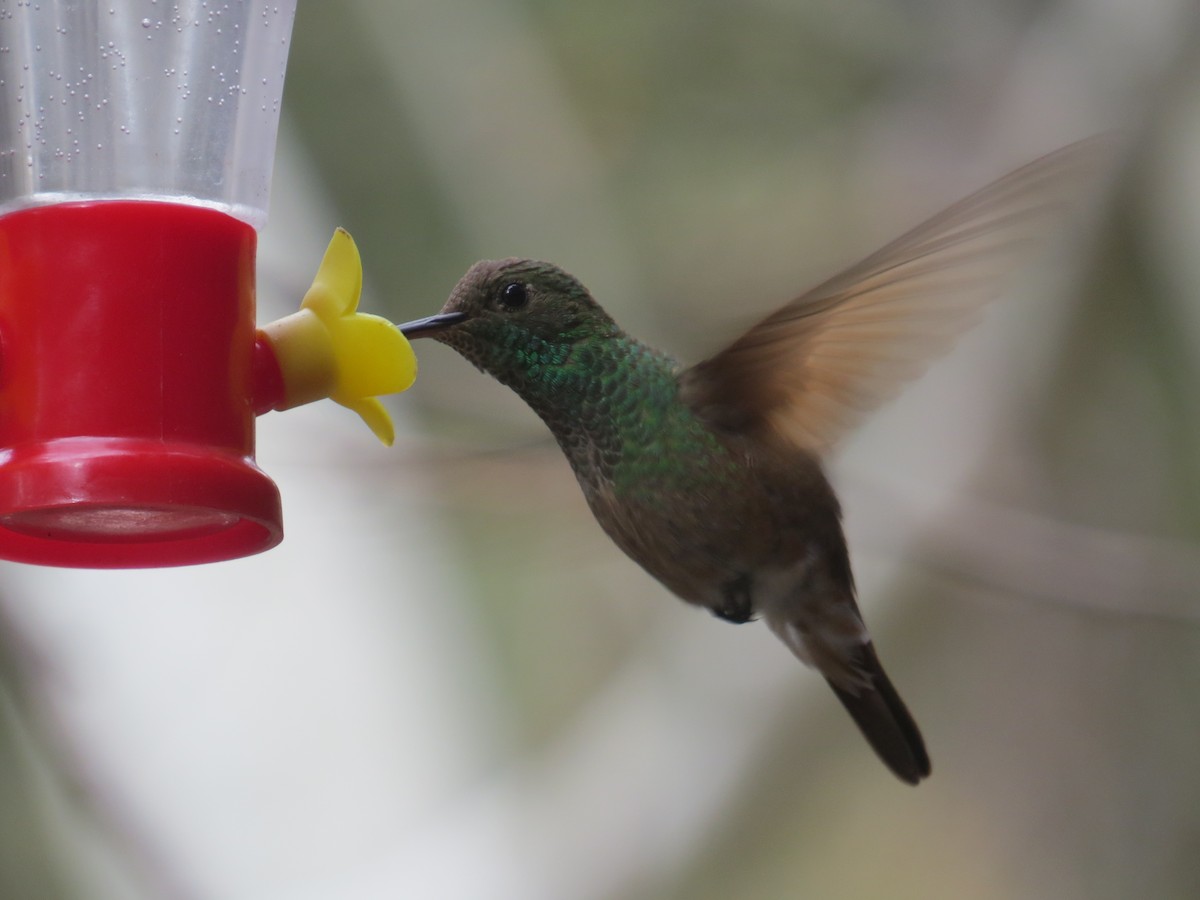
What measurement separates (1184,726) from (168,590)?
124 inches

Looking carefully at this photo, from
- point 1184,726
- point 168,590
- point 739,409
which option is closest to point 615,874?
point 168,590

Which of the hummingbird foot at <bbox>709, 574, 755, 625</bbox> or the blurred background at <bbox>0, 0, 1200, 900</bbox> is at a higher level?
the hummingbird foot at <bbox>709, 574, 755, 625</bbox>

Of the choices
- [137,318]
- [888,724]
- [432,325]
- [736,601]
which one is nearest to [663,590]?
[888,724]

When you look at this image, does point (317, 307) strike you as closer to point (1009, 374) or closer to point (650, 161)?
point (1009, 374)

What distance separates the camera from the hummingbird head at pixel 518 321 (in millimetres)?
1832

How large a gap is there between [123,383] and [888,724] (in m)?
1.38

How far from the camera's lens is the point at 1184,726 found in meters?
4.25

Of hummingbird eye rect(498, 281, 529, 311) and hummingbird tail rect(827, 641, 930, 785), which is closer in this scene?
hummingbird eye rect(498, 281, 529, 311)

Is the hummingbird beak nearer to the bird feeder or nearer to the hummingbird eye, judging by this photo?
the hummingbird eye

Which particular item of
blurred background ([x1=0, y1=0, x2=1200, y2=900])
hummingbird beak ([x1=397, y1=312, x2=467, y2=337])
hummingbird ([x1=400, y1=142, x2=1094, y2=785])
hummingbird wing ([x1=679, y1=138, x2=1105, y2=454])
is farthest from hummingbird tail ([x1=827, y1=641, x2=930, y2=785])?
blurred background ([x1=0, y1=0, x2=1200, y2=900])

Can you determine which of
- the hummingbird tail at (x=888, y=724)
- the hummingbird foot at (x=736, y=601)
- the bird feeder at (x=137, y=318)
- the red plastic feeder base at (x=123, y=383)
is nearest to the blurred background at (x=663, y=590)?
the hummingbird tail at (x=888, y=724)

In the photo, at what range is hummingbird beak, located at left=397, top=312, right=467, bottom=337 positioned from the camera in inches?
66.4

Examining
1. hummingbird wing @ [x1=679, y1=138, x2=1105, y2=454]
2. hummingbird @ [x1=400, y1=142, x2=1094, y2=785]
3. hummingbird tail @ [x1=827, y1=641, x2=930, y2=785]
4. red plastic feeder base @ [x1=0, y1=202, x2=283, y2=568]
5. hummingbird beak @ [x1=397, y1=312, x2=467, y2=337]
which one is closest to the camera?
red plastic feeder base @ [x1=0, y1=202, x2=283, y2=568]

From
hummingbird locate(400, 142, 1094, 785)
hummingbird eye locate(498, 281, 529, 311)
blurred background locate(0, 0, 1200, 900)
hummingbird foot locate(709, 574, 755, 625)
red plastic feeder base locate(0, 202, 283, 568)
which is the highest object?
red plastic feeder base locate(0, 202, 283, 568)
